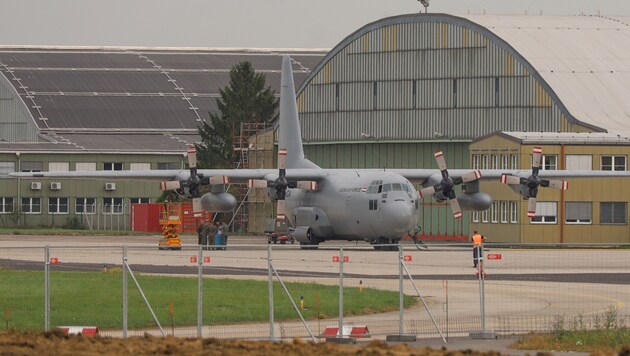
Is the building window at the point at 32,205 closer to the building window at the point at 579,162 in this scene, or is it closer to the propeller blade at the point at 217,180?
the propeller blade at the point at 217,180

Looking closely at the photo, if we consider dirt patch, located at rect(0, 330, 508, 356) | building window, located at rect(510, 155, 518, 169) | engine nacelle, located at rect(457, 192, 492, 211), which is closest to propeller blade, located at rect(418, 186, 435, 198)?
engine nacelle, located at rect(457, 192, 492, 211)

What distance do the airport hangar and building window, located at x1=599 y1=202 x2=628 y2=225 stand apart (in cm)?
5

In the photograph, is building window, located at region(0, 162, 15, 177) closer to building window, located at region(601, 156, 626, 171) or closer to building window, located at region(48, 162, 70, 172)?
building window, located at region(48, 162, 70, 172)

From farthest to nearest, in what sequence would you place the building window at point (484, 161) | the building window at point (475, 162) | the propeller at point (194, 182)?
the building window at point (475, 162) < the building window at point (484, 161) < the propeller at point (194, 182)

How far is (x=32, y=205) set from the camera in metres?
Result: 103

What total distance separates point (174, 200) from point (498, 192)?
29.8m

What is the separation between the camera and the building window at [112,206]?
104 metres

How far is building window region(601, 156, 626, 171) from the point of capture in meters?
74.8

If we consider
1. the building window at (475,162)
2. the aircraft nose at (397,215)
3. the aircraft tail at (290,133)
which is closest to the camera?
the aircraft nose at (397,215)

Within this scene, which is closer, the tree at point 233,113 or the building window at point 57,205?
the building window at point 57,205

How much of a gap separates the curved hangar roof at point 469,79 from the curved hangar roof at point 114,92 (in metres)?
21.8

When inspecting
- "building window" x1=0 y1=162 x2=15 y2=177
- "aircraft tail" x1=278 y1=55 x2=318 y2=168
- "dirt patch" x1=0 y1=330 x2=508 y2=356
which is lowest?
"dirt patch" x1=0 y1=330 x2=508 y2=356

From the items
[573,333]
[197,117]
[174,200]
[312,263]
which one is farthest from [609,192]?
[197,117]

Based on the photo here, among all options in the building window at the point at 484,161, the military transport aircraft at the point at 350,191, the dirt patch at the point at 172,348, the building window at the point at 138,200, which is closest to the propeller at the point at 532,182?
the military transport aircraft at the point at 350,191
